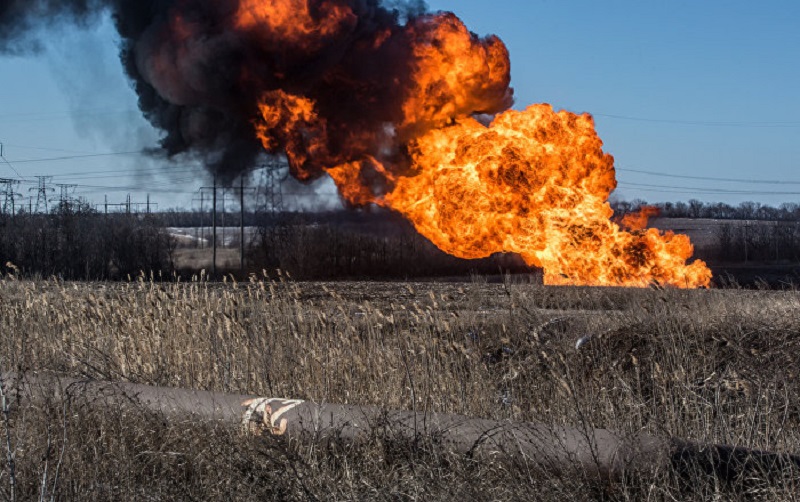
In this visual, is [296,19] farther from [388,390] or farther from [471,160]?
[388,390]

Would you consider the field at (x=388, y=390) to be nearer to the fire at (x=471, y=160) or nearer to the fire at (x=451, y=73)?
the fire at (x=471, y=160)

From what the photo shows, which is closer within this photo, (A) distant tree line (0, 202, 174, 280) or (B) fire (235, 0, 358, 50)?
(B) fire (235, 0, 358, 50)

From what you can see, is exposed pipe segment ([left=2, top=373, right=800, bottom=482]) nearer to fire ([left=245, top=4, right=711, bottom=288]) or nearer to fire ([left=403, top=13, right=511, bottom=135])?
fire ([left=245, top=4, right=711, bottom=288])

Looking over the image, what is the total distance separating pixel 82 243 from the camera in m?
45.8

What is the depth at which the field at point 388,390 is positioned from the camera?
5.30 m

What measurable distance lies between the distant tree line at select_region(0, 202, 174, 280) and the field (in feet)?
94.5

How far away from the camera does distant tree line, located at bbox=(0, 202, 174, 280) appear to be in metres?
43.6

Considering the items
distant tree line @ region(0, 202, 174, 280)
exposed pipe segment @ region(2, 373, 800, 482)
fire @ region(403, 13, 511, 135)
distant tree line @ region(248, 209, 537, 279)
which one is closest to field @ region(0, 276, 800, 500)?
exposed pipe segment @ region(2, 373, 800, 482)

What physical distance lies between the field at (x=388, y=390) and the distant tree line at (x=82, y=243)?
2880 centimetres

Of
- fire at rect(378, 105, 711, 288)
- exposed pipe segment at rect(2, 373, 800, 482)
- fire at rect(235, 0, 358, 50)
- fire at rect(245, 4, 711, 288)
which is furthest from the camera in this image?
fire at rect(378, 105, 711, 288)

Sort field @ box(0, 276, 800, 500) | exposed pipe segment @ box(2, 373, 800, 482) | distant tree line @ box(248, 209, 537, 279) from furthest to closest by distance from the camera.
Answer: distant tree line @ box(248, 209, 537, 279) < field @ box(0, 276, 800, 500) < exposed pipe segment @ box(2, 373, 800, 482)

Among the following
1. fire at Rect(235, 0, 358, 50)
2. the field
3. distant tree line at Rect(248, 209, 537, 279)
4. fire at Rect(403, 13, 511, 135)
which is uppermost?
fire at Rect(235, 0, 358, 50)

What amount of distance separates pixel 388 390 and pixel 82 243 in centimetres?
4078

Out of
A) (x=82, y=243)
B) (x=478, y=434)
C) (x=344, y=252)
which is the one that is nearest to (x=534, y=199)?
(x=478, y=434)
